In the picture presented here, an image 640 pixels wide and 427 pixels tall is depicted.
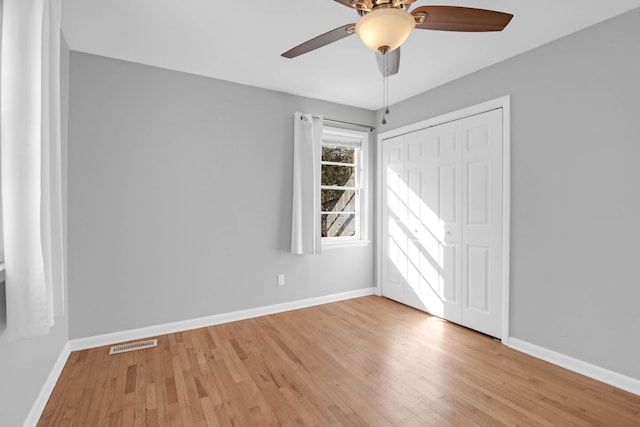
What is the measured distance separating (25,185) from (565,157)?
3397mm

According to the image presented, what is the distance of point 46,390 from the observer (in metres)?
2.03

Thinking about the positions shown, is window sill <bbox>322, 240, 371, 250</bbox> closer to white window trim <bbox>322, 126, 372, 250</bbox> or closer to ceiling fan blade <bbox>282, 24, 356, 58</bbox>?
white window trim <bbox>322, 126, 372, 250</bbox>

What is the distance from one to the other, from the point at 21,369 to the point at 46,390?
544mm

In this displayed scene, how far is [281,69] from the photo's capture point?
311 cm

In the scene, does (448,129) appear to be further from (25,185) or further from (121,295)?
(121,295)

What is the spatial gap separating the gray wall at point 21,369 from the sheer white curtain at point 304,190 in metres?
2.25

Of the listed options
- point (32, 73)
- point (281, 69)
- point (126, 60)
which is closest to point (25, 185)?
point (32, 73)

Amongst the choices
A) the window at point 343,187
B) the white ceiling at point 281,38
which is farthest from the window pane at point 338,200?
the white ceiling at point 281,38

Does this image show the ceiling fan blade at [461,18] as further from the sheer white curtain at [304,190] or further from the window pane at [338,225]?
the window pane at [338,225]

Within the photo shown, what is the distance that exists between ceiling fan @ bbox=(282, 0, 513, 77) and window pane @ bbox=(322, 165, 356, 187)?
2560 millimetres

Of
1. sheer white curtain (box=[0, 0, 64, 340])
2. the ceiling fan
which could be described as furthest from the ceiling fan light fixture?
sheer white curtain (box=[0, 0, 64, 340])

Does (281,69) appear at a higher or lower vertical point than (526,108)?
higher

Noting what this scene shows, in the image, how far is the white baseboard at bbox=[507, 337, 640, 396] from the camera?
2168 mm

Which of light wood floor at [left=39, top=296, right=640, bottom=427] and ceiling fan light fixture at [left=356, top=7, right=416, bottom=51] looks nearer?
ceiling fan light fixture at [left=356, top=7, right=416, bottom=51]
